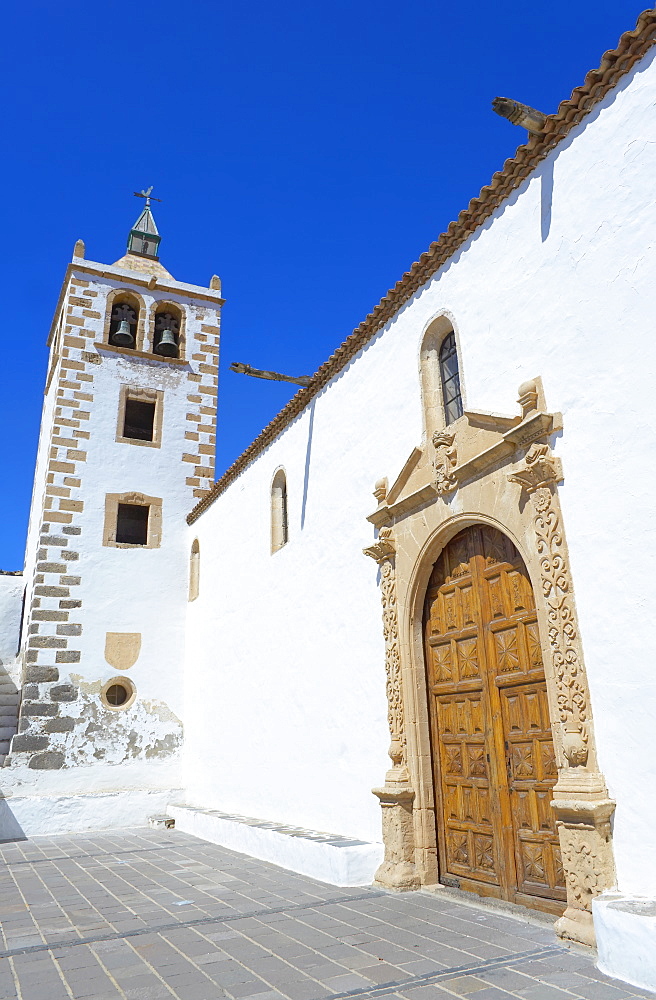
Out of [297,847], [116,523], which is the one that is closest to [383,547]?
[297,847]

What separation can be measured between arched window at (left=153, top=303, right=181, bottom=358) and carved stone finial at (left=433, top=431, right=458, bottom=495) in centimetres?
871

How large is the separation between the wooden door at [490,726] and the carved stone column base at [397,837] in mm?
217

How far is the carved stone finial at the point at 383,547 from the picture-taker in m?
5.96

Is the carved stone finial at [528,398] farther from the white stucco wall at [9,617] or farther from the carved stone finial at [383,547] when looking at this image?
the white stucco wall at [9,617]

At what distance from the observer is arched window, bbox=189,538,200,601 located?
38.0 ft

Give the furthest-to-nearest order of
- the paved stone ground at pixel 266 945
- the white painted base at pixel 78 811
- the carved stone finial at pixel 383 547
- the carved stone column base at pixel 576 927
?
the white painted base at pixel 78 811, the carved stone finial at pixel 383 547, the carved stone column base at pixel 576 927, the paved stone ground at pixel 266 945

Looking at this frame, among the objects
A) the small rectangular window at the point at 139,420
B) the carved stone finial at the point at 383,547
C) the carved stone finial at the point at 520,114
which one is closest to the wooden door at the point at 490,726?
the carved stone finial at the point at 383,547

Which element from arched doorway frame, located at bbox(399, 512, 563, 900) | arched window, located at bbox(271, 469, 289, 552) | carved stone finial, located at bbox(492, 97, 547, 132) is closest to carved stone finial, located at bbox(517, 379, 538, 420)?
arched doorway frame, located at bbox(399, 512, 563, 900)

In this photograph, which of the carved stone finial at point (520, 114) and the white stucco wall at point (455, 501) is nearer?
the white stucco wall at point (455, 501)

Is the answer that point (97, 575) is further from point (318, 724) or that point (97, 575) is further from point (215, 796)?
point (318, 724)

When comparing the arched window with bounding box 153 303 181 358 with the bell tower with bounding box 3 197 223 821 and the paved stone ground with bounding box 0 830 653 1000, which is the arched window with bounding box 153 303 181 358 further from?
the paved stone ground with bounding box 0 830 653 1000

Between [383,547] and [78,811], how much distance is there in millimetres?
6836

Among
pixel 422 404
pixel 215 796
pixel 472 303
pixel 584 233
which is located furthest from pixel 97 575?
pixel 584 233

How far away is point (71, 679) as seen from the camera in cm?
1059
